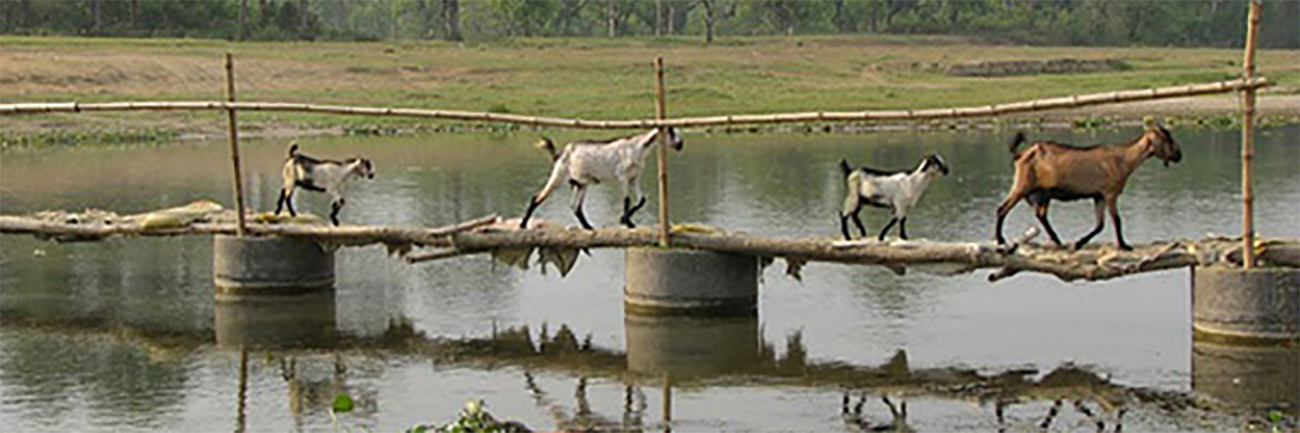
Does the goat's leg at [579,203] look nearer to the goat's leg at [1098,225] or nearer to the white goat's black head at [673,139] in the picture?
the white goat's black head at [673,139]

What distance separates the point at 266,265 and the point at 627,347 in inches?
152

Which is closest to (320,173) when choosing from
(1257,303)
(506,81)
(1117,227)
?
(1117,227)

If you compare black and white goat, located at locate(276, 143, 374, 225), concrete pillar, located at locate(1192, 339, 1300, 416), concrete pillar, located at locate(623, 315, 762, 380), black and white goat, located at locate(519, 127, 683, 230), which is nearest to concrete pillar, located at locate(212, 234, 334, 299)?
black and white goat, located at locate(276, 143, 374, 225)

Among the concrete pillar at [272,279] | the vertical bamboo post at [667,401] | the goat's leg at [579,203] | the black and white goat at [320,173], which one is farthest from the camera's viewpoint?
the black and white goat at [320,173]

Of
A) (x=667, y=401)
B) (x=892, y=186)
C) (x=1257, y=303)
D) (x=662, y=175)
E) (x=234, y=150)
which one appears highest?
(x=234, y=150)

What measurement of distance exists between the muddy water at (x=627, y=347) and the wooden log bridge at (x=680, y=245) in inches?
22.2

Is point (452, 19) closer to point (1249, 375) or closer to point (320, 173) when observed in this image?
point (320, 173)

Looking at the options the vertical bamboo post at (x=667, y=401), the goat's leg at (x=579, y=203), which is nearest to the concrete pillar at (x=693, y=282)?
the goat's leg at (x=579, y=203)

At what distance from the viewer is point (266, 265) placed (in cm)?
1734

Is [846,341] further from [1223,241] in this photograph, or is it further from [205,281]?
[205,281]

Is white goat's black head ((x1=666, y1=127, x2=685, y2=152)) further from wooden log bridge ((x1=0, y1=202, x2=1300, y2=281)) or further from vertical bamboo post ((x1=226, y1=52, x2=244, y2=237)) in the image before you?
vertical bamboo post ((x1=226, y1=52, x2=244, y2=237))

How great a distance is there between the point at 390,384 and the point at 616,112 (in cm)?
2970

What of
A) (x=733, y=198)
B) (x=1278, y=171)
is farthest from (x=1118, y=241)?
(x=1278, y=171)

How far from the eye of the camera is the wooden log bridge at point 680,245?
14.3m
